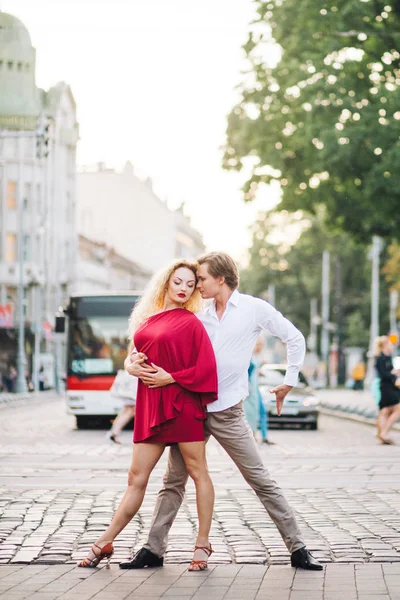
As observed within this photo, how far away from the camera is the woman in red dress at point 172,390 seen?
7418 millimetres

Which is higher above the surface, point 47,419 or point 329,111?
point 329,111

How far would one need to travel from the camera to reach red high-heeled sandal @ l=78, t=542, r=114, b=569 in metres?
7.60

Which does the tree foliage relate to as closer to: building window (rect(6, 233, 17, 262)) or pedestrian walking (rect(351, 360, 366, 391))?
building window (rect(6, 233, 17, 262))

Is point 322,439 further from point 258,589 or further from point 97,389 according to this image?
point 258,589

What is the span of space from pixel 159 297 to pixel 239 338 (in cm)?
51

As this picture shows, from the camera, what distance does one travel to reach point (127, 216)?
123 m

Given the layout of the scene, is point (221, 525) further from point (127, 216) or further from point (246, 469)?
point (127, 216)

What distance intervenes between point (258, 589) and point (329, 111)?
24.4 meters

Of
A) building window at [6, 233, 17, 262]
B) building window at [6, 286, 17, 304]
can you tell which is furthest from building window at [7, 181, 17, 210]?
building window at [6, 286, 17, 304]

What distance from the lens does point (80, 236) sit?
294ft

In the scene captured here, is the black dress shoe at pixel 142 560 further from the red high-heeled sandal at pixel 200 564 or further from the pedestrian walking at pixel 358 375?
the pedestrian walking at pixel 358 375

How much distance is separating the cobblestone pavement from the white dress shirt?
40.7 inches

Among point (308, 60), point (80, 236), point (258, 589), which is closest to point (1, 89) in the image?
point (308, 60)

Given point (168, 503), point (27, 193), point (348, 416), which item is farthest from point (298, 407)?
point (27, 193)
